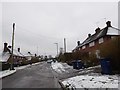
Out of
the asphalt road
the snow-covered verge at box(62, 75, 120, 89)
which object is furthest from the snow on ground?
the asphalt road

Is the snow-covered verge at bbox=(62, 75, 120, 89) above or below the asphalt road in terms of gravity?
above

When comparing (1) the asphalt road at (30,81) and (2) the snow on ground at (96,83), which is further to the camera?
(1) the asphalt road at (30,81)

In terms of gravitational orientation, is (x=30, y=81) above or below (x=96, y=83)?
below

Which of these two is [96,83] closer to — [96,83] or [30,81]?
[96,83]

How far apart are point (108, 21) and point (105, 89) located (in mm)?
37601

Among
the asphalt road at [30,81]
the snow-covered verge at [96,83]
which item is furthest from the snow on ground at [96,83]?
the asphalt road at [30,81]

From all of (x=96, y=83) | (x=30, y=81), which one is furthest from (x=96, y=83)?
(x=30, y=81)

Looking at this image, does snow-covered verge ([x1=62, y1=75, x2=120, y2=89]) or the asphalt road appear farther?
the asphalt road

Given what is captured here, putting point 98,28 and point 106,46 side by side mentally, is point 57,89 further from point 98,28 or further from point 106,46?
point 98,28

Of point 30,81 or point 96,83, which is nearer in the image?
point 96,83

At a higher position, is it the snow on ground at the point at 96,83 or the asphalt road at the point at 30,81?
the snow on ground at the point at 96,83

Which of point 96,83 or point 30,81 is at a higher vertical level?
point 96,83

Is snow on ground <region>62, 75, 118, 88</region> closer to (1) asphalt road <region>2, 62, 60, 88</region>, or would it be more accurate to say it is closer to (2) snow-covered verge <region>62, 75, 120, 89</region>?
(2) snow-covered verge <region>62, 75, 120, 89</region>

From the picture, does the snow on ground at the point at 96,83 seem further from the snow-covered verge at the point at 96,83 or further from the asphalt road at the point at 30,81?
the asphalt road at the point at 30,81
